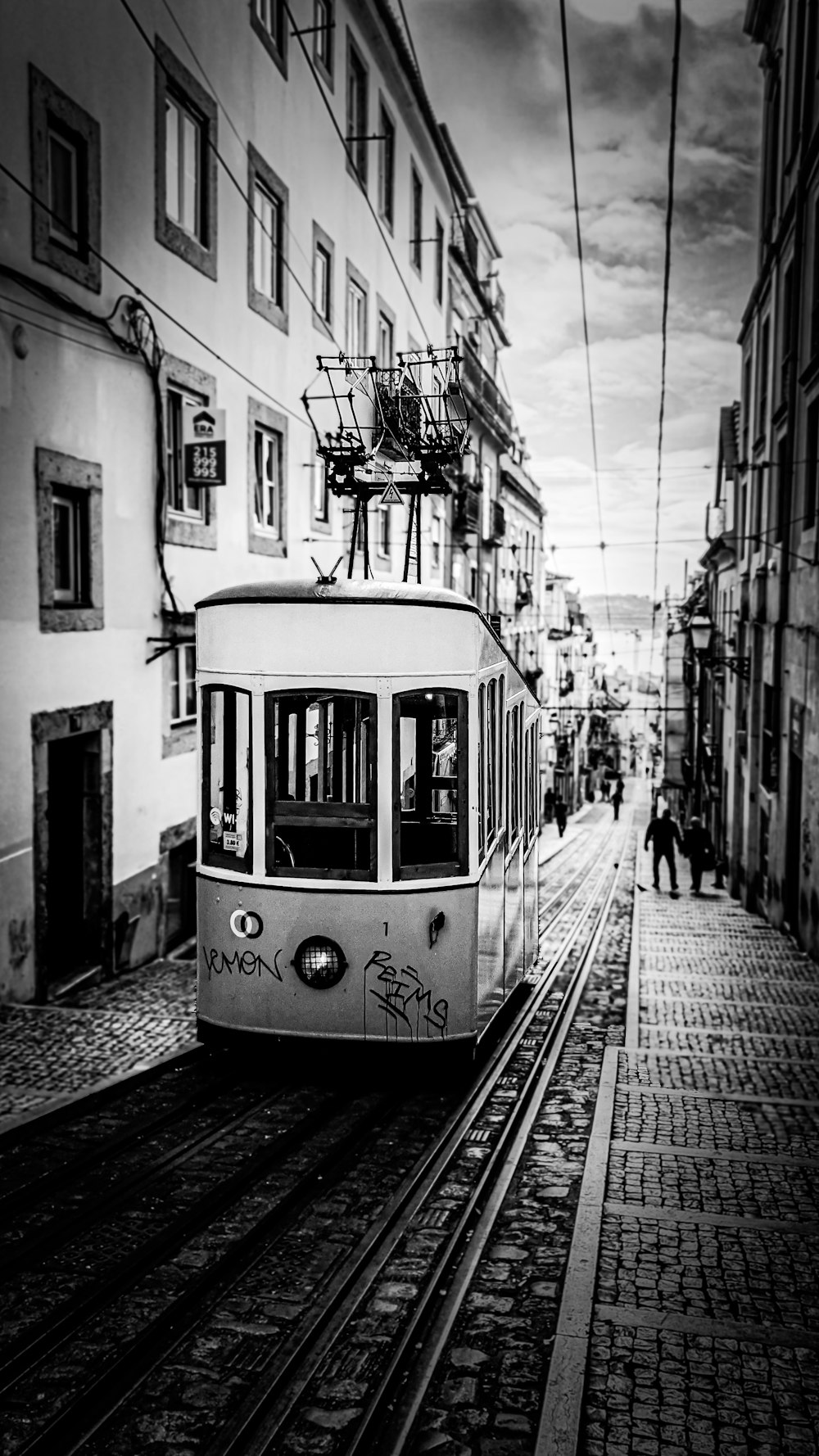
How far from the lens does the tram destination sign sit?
13.1 metres

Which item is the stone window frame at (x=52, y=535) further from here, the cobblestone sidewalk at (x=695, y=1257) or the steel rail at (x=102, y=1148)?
the cobblestone sidewalk at (x=695, y=1257)

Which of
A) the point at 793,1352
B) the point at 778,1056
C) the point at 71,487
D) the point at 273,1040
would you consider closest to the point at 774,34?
the point at 71,487

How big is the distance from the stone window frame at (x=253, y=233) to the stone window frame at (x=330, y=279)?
1501 mm

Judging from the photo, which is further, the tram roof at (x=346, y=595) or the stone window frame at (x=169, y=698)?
the stone window frame at (x=169, y=698)

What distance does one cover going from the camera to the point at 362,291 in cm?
2134

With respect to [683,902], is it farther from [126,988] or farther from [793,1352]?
[793,1352]

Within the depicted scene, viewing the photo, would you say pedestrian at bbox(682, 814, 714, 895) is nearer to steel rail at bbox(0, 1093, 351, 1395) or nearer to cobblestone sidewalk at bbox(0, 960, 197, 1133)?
cobblestone sidewalk at bbox(0, 960, 197, 1133)

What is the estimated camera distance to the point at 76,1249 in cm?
493

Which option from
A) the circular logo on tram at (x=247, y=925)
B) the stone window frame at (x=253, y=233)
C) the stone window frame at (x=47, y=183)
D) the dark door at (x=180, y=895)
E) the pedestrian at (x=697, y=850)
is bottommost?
the pedestrian at (x=697, y=850)

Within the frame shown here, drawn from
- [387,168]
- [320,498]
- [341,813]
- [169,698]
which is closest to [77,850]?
[169,698]

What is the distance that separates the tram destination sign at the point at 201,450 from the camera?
13148 mm

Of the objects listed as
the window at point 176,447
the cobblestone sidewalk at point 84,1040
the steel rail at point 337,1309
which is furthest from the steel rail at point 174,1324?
the window at point 176,447

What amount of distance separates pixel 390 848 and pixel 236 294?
1044 cm

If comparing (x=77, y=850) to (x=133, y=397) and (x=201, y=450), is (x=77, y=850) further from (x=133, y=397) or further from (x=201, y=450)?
(x=201, y=450)
